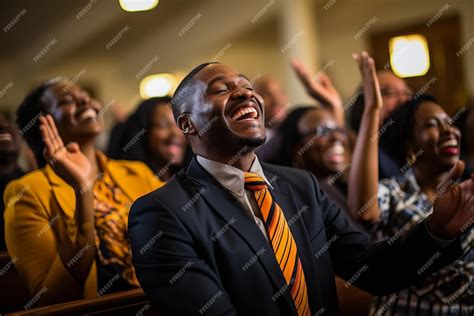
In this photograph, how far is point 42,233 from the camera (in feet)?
7.33

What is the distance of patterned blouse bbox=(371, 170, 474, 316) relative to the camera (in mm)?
2324

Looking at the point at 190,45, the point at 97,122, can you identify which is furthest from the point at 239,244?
the point at 190,45

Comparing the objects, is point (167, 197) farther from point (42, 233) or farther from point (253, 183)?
point (42, 233)

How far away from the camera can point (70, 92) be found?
2557mm

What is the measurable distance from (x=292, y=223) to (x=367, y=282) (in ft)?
1.08

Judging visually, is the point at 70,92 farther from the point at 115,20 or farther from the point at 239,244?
the point at 115,20

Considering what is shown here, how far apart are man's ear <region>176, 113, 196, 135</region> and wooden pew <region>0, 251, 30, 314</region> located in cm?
84

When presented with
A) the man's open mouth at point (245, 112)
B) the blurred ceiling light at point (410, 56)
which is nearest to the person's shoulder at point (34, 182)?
the man's open mouth at point (245, 112)

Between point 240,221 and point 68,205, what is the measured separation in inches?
34.7

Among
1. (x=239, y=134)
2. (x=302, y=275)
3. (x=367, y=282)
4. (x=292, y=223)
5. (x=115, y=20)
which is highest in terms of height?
(x=115, y=20)

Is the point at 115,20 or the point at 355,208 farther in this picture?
the point at 115,20

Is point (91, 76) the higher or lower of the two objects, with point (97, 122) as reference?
higher

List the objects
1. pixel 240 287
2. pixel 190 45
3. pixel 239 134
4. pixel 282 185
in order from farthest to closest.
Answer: pixel 190 45 → pixel 282 185 → pixel 239 134 → pixel 240 287

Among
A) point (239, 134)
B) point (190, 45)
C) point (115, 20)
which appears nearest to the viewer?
point (239, 134)
